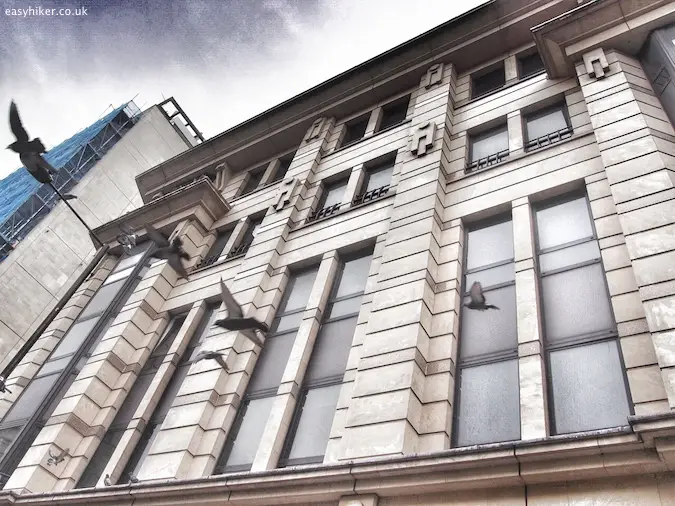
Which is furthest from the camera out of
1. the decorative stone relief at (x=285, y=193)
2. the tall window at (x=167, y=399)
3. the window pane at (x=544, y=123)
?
the decorative stone relief at (x=285, y=193)

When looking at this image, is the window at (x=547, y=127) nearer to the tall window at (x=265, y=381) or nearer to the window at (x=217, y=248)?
the tall window at (x=265, y=381)

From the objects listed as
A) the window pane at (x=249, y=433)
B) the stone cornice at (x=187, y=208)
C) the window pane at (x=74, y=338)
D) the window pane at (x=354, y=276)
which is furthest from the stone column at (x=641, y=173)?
the window pane at (x=74, y=338)

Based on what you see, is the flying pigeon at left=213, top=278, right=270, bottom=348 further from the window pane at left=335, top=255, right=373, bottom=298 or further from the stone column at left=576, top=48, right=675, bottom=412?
the stone column at left=576, top=48, right=675, bottom=412

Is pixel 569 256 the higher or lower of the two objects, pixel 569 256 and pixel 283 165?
the lower

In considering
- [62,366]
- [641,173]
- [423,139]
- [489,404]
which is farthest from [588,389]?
[62,366]

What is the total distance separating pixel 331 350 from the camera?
1190cm

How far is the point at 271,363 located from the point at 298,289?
2473mm

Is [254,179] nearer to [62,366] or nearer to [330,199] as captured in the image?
[330,199]

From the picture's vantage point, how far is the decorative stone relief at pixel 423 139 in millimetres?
15144

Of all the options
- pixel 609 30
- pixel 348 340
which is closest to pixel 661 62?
pixel 609 30

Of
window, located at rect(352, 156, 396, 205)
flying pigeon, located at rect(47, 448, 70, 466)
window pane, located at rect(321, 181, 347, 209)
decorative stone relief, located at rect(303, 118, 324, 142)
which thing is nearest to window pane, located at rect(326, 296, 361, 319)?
window, located at rect(352, 156, 396, 205)

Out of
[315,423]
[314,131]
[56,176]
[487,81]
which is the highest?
[56,176]

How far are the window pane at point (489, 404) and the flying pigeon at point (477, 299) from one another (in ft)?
3.52

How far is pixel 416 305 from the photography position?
33.8 feet
